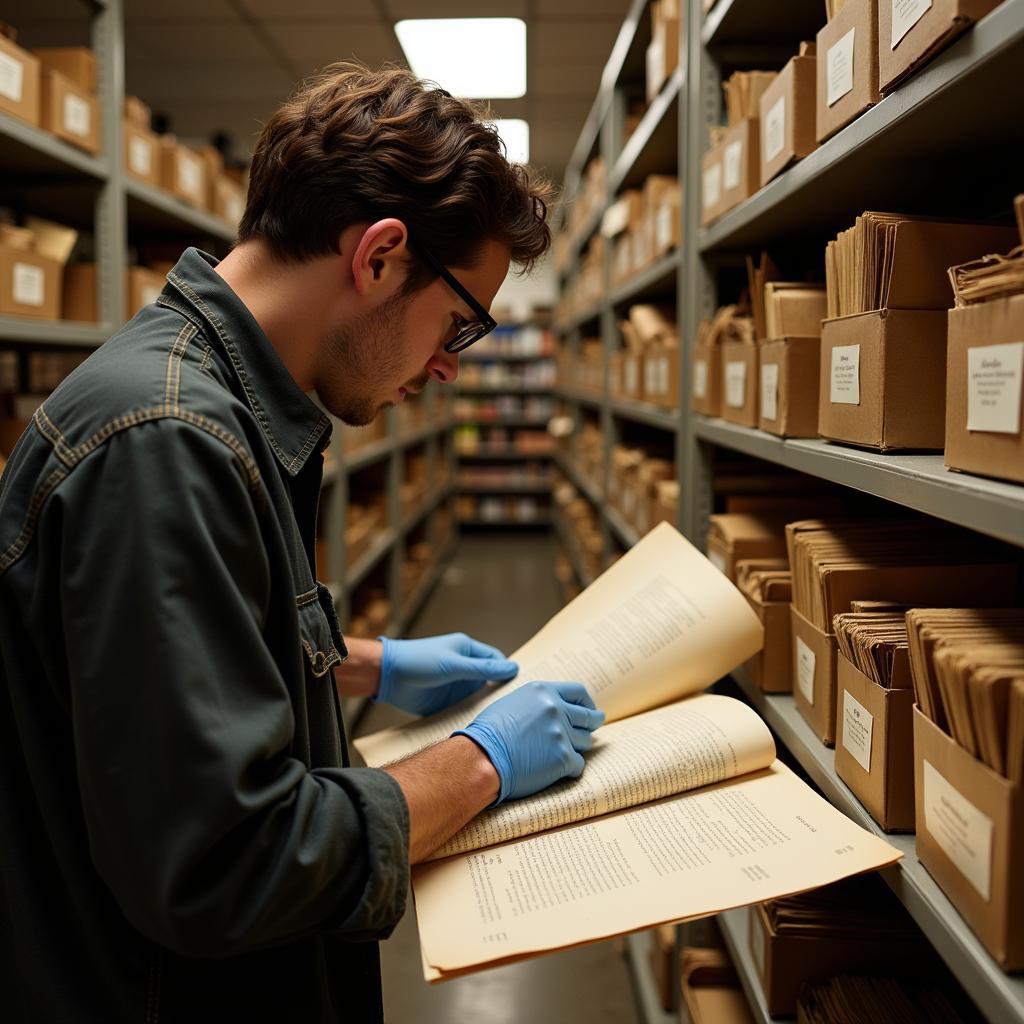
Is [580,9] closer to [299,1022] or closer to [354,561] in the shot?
[354,561]

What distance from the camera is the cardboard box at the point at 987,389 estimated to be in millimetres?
678

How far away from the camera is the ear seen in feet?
3.14

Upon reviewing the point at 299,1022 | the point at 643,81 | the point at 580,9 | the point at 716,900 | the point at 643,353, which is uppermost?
the point at 580,9

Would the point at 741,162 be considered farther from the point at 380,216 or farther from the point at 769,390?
the point at 380,216

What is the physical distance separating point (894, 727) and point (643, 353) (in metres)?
1.91

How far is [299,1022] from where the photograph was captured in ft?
2.99

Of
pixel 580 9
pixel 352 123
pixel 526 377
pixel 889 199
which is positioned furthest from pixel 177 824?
pixel 526 377

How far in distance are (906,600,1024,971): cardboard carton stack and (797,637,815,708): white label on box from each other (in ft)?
1.03

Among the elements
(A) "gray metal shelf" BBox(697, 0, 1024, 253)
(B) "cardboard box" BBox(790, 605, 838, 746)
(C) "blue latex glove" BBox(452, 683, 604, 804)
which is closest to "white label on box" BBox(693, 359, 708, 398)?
(A) "gray metal shelf" BBox(697, 0, 1024, 253)

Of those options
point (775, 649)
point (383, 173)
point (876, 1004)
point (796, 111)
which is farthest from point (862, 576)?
point (383, 173)

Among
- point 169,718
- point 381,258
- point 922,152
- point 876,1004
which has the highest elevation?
point 922,152

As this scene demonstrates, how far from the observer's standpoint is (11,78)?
1.89m

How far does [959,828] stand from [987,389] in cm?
36

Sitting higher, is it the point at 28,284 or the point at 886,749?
the point at 28,284
